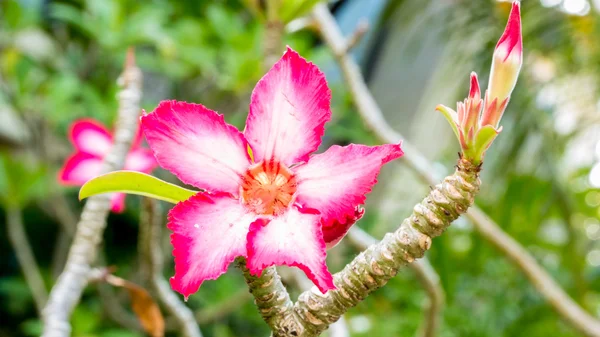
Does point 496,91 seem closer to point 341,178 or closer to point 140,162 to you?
point 341,178

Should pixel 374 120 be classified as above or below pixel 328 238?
above

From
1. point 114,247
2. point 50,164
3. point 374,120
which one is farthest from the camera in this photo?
point 114,247

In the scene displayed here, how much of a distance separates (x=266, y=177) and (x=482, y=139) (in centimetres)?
7

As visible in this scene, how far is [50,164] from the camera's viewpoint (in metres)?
1.18

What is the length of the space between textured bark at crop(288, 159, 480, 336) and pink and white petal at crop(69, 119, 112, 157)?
0.36 meters

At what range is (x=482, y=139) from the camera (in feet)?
0.54

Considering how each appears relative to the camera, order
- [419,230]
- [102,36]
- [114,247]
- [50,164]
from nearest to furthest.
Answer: [419,230], [102,36], [50,164], [114,247]

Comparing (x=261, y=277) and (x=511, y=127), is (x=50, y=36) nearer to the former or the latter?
(x=511, y=127)

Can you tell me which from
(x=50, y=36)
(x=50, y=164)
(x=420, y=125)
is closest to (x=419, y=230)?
(x=50, y=164)

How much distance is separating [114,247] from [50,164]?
489 millimetres

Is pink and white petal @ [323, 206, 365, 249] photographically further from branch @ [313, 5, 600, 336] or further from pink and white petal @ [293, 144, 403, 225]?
branch @ [313, 5, 600, 336]

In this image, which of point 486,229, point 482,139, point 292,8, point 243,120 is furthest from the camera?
point 243,120

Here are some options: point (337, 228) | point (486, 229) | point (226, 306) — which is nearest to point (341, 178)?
point (337, 228)

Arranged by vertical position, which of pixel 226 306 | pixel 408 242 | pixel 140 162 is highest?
pixel 226 306
